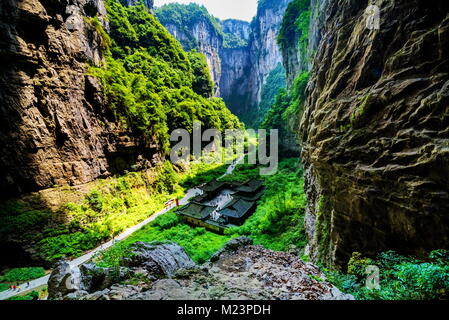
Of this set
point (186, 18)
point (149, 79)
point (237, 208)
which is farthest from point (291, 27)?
point (186, 18)

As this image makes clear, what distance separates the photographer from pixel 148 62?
35688 mm

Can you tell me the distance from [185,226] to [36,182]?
486 inches

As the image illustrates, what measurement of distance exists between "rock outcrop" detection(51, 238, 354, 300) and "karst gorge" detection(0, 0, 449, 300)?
0.07 meters

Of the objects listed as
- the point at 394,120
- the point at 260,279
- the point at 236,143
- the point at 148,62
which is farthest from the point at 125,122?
the point at 236,143

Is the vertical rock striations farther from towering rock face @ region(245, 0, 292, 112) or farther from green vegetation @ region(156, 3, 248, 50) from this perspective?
towering rock face @ region(245, 0, 292, 112)

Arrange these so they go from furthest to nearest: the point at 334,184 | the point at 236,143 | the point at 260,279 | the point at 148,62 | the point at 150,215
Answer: the point at 236,143 < the point at 148,62 < the point at 150,215 < the point at 334,184 < the point at 260,279

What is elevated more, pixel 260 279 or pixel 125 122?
pixel 125 122

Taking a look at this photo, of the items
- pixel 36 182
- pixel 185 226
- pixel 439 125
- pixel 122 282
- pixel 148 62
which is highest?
pixel 148 62

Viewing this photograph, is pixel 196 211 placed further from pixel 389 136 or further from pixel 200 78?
pixel 200 78

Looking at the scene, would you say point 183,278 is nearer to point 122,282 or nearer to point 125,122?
point 122,282

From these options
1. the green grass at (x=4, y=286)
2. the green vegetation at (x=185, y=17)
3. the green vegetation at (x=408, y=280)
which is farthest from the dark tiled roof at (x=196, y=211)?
the green vegetation at (x=185, y=17)

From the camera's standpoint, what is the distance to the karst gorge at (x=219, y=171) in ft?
15.7
